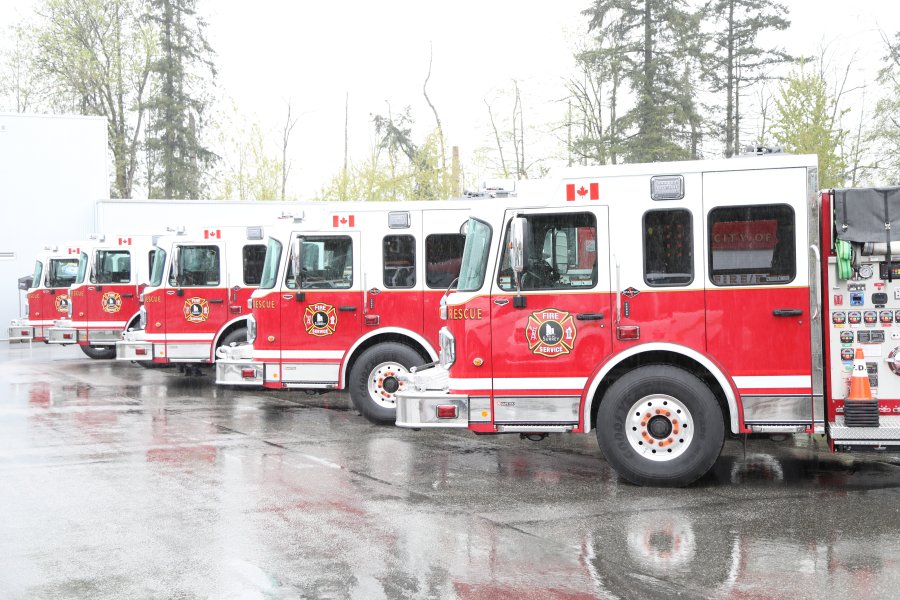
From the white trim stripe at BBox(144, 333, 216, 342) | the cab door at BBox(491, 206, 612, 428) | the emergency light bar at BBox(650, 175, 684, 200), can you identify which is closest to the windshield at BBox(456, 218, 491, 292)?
the cab door at BBox(491, 206, 612, 428)

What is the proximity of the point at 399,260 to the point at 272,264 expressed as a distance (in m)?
1.83

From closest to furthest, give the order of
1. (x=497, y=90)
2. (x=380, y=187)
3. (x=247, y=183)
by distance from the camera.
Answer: (x=380, y=187) < (x=497, y=90) < (x=247, y=183)

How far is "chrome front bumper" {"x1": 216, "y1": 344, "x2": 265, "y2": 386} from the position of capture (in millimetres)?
13086

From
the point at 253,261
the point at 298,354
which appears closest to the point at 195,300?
the point at 253,261

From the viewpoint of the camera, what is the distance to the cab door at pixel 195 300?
16.8 m

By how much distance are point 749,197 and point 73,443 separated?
7.79m

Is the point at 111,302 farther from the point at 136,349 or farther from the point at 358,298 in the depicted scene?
the point at 358,298

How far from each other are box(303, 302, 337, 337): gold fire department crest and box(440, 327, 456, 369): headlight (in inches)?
150

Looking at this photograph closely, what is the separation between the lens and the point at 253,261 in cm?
1675

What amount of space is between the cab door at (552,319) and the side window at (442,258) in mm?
4103

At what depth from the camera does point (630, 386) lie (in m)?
8.20

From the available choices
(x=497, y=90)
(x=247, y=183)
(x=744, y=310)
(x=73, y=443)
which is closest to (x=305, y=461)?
(x=73, y=443)

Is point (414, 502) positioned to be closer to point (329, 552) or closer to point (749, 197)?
point (329, 552)

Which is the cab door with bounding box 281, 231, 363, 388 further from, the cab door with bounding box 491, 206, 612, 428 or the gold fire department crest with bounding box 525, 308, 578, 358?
the gold fire department crest with bounding box 525, 308, 578, 358
